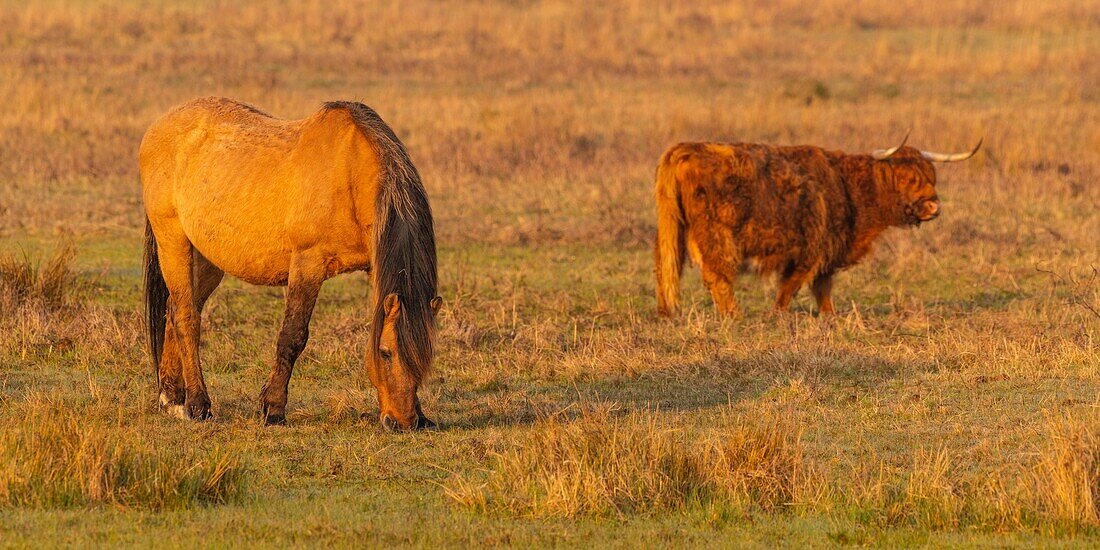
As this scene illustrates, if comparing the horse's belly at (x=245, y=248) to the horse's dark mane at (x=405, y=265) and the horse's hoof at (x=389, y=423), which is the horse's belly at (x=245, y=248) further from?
the horse's hoof at (x=389, y=423)

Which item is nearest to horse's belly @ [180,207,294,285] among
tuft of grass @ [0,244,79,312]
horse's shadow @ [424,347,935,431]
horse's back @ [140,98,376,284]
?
horse's back @ [140,98,376,284]

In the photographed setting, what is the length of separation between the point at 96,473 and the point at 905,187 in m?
7.45

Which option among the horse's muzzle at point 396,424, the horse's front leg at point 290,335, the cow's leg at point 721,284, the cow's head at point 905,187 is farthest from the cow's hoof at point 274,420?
the cow's head at point 905,187

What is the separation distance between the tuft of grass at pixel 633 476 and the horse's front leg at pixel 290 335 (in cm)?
140

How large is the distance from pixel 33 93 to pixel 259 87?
348 cm

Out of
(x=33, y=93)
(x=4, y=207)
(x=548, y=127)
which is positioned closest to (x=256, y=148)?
(x=4, y=207)

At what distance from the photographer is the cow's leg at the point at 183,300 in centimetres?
756

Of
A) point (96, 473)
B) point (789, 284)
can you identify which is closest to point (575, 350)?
point (789, 284)

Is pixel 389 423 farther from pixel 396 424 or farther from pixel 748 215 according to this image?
pixel 748 215

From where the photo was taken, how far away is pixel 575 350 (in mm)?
9195

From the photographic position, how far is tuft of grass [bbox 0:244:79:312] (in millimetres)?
9852

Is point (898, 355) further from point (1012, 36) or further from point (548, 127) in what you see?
point (1012, 36)

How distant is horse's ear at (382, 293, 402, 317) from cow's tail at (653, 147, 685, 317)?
165 inches

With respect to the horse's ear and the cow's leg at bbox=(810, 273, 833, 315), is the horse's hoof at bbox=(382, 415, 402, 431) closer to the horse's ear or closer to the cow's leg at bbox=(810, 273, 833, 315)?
the horse's ear
